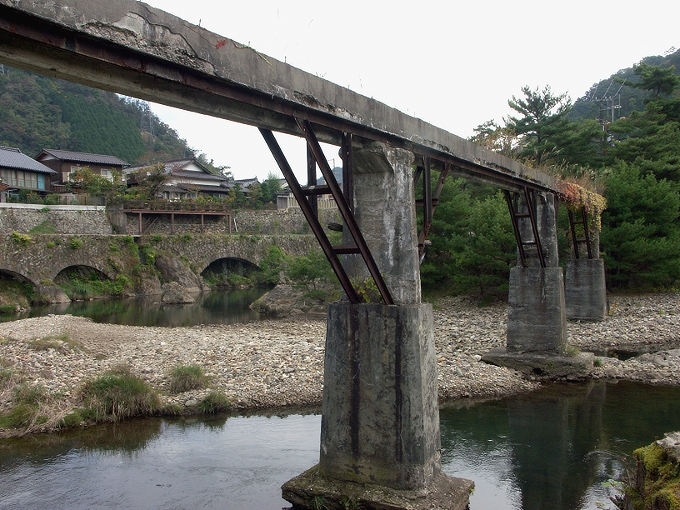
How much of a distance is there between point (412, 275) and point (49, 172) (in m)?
40.9

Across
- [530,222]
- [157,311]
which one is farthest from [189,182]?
[530,222]

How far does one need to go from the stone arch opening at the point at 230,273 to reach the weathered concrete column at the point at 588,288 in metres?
24.6

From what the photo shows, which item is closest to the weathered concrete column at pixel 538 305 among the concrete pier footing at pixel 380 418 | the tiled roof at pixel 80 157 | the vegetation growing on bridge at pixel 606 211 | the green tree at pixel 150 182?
the vegetation growing on bridge at pixel 606 211

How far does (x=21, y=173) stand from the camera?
129 feet

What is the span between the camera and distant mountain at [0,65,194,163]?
62981mm

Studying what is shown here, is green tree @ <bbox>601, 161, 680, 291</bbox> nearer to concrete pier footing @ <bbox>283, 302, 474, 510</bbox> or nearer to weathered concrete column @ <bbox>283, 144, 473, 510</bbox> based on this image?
weathered concrete column @ <bbox>283, 144, 473, 510</bbox>

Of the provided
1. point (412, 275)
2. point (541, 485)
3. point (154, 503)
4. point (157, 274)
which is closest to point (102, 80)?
point (412, 275)

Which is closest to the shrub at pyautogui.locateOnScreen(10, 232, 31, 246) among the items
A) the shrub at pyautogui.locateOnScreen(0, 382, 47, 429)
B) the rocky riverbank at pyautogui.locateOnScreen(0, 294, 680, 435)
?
the rocky riverbank at pyautogui.locateOnScreen(0, 294, 680, 435)

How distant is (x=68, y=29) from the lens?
3.16m

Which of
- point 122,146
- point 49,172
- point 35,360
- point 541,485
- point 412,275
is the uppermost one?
point 122,146

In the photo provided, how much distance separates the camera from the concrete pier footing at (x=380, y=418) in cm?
573

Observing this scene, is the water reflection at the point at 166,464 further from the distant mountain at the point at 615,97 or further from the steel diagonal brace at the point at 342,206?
the distant mountain at the point at 615,97

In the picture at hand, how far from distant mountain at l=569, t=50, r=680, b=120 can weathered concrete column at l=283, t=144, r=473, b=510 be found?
4722 cm

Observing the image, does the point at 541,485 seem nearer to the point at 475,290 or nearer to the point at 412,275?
the point at 412,275
